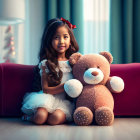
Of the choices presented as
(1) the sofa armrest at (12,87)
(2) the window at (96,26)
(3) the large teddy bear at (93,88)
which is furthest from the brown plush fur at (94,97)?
(2) the window at (96,26)

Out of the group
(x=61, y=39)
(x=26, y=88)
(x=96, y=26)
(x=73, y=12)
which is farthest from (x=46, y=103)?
(x=96, y=26)

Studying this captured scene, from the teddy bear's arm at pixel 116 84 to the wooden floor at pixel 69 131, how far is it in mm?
198

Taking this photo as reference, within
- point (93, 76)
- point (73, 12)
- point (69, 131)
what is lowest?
point (69, 131)

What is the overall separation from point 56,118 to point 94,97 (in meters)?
0.25

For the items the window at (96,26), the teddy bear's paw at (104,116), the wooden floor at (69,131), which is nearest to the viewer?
the wooden floor at (69,131)

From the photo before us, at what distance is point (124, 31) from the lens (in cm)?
254

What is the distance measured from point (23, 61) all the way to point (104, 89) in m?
1.57

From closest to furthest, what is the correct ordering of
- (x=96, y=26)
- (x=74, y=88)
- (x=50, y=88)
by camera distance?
(x=74, y=88) → (x=50, y=88) → (x=96, y=26)

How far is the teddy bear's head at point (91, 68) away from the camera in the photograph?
1380mm

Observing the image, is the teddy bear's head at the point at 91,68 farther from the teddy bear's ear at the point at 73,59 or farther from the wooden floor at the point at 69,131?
the wooden floor at the point at 69,131

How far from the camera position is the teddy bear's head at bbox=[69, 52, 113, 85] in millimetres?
1380

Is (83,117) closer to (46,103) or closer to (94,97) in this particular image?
(94,97)

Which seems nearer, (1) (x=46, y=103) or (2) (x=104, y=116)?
(2) (x=104, y=116)

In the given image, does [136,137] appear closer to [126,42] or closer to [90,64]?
[90,64]
